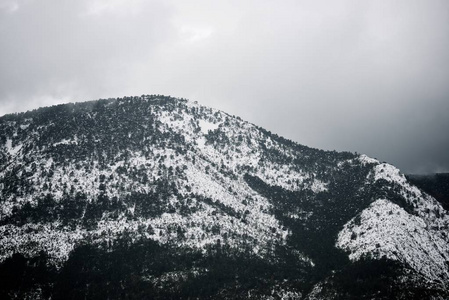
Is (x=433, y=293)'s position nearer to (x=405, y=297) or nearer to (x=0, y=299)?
(x=405, y=297)

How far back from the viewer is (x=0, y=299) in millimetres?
199625

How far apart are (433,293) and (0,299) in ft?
666

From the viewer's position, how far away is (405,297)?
200m

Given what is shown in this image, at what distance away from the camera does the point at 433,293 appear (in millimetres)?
197875

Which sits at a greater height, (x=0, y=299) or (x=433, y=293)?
(x=433, y=293)

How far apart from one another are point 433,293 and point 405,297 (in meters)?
12.7

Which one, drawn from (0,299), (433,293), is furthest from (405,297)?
(0,299)
